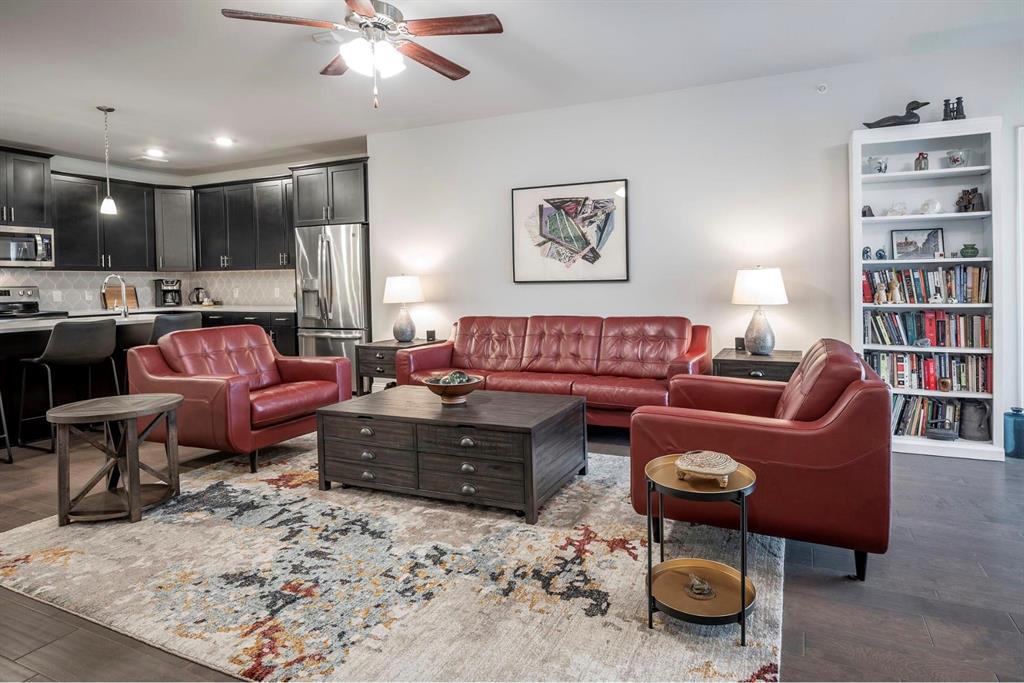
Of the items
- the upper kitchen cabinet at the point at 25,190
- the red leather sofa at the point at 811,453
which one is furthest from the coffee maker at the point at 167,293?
the red leather sofa at the point at 811,453

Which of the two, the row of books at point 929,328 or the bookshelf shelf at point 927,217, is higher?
the bookshelf shelf at point 927,217

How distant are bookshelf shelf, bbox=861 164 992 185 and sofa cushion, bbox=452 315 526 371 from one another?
112 inches

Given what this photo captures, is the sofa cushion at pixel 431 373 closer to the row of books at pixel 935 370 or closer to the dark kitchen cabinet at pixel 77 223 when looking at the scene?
the row of books at pixel 935 370

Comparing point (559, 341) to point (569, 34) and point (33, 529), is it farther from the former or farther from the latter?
point (33, 529)

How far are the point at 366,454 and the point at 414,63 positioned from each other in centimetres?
277

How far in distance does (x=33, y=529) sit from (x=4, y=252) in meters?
4.67

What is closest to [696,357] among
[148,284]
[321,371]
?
[321,371]

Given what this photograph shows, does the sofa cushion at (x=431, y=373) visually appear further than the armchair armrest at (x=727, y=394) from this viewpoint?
Yes

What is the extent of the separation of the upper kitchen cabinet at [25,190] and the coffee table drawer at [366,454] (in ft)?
17.3

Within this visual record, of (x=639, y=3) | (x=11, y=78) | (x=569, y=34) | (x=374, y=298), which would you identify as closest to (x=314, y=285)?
(x=374, y=298)

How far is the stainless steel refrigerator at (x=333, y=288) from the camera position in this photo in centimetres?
645

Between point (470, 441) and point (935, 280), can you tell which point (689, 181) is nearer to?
point (935, 280)

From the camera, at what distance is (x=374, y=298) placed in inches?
256

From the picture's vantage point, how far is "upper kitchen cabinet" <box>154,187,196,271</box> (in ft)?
25.4
